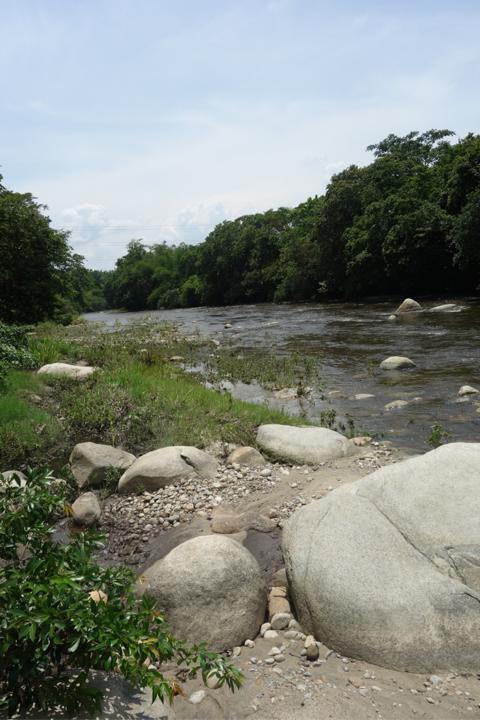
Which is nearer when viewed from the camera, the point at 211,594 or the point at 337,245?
the point at 211,594

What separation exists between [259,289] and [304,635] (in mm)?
60431

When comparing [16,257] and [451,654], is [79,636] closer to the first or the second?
[451,654]

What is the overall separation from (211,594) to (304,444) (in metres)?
3.67

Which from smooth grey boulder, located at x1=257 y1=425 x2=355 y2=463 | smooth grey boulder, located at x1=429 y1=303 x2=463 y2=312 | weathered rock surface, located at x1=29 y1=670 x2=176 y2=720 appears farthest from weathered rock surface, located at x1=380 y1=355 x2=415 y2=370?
smooth grey boulder, located at x1=429 y1=303 x2=463 y2=312

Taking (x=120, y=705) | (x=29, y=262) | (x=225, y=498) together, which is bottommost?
(x=225, y=498)

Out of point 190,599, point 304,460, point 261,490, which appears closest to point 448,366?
point 304,460

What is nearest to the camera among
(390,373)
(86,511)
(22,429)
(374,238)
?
(86,511)

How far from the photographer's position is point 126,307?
102 m

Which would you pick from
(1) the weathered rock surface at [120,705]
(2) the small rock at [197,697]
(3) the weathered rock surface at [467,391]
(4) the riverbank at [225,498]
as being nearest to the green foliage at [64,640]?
(1) the weathered rock surface at [120,705]

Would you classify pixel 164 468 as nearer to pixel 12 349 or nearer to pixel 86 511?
pixel 86 511

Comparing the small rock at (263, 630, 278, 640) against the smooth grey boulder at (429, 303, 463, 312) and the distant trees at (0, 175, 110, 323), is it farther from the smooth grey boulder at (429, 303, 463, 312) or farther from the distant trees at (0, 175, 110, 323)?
the smooth grey boulder at (429, 303, 463, 312)

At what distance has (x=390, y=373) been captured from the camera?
1425 cm

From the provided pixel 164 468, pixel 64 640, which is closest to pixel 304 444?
pixel 164 468

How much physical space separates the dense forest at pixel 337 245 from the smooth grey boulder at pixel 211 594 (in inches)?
614
